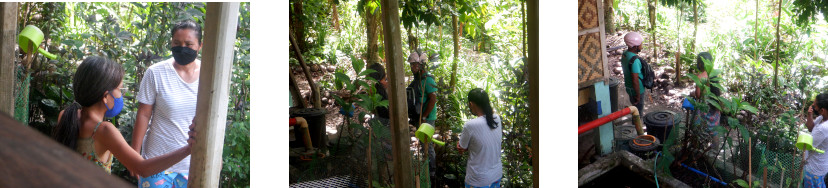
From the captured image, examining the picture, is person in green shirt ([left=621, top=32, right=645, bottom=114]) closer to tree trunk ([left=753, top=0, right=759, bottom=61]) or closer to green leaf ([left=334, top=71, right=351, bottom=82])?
tree trunk ([left=753, top=0, right=759, bottom=61])

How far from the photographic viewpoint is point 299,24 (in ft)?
11.2

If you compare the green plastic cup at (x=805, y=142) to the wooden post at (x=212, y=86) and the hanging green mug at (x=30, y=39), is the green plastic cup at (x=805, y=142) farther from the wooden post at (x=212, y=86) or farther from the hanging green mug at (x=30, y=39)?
the hanging green mug at (x=30, y=39)

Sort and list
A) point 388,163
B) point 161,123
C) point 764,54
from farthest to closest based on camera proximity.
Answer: point 388,163, point 161,123, point 764,54

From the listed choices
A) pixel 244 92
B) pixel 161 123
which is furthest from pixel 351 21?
pixel 161 123

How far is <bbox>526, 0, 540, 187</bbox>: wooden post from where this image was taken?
10.0 feet

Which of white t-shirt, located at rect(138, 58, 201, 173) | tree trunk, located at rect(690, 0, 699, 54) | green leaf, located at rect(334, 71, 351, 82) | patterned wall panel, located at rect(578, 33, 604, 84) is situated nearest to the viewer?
tree trunk, located at rect(690, 0, 699, 54)

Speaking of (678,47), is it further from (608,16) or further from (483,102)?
(483,102)

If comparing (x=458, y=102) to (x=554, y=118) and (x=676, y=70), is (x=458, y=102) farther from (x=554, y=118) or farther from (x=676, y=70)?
(x=676, y=70)

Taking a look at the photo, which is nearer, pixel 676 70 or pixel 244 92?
pixel 676 70

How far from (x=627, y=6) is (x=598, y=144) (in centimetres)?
64

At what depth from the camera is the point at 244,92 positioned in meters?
3.31

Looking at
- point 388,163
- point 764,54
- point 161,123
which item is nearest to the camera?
point 764,54

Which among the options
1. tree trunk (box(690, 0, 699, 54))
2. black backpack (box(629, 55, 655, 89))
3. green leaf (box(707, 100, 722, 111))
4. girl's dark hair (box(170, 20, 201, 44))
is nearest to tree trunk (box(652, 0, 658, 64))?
black backpack (box(629, 55, 655, 89))

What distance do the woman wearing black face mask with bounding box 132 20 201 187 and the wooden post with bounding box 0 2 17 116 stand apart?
2.02 feet
